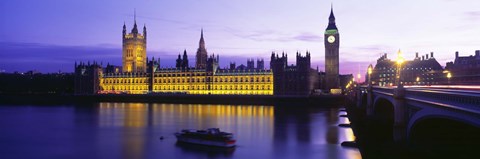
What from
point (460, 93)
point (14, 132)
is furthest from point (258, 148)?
point (14, 132)

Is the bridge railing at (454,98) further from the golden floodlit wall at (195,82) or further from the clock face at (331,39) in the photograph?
the clock face at (331,39)

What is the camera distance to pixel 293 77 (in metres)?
119

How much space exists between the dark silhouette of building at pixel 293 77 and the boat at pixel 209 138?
77405 millimetres

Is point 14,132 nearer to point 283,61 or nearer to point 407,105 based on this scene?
point 407,105

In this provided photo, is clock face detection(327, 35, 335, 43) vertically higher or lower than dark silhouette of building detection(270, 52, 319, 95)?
higher

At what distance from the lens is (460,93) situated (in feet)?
50.9

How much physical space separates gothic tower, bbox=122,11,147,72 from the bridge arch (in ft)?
421

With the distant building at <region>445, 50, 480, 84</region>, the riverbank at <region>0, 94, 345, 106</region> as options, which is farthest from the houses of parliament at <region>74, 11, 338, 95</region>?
the distant building at <region>445, 50, 480, 84</region>

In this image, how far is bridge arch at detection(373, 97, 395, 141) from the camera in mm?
30648

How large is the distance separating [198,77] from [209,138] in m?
95.9

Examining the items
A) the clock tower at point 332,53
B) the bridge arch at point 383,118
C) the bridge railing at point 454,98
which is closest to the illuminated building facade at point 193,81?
the clock tower at point 332,53

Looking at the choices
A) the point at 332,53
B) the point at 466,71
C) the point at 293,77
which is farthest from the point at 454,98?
the point at 332,53

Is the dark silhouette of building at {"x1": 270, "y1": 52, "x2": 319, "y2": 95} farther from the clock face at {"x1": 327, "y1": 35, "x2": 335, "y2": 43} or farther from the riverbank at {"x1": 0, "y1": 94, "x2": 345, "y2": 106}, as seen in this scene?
the clock face at {"x1": 327, "y1": 35, "x2": 335, "y2": 43}

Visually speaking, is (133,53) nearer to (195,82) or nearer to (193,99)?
(195,82)
